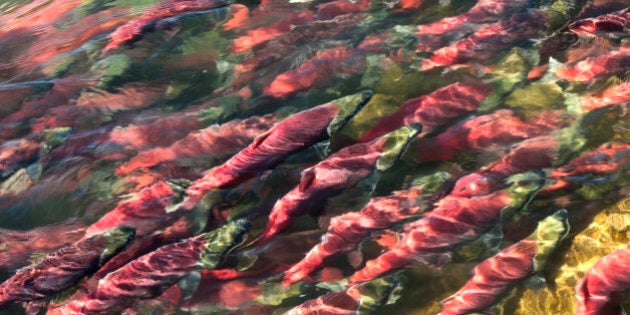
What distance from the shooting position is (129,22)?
5375mm

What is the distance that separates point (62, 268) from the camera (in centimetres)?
326

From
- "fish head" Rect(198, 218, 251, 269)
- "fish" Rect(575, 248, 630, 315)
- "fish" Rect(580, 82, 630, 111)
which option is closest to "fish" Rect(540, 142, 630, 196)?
"fish" Rect(580, 82, 630, 111)

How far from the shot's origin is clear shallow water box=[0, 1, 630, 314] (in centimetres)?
291

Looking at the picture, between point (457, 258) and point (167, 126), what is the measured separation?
197 centimetres

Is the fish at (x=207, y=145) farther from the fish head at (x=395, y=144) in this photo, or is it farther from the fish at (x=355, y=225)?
the fish at (x=355, y=225)

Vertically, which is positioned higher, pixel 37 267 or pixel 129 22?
pixel 129 22

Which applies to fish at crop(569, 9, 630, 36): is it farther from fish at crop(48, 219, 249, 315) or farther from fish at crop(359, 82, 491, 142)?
fish at crop(48, 219, 249, 315)

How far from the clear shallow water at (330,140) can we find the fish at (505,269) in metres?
0.03

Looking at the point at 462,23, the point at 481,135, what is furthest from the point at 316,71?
the point at 481,135

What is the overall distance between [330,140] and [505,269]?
1.23 m

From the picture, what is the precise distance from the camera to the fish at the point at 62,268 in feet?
10.5

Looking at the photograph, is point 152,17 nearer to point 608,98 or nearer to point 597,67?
point 597,67

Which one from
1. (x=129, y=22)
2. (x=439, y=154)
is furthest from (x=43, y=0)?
(x=439, y=154)

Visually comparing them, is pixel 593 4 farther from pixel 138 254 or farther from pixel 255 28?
pixel 138 254
